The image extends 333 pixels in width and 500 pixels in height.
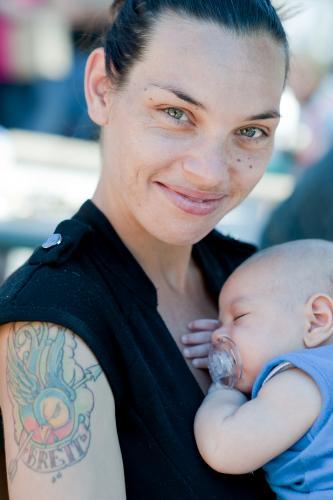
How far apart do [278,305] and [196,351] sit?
233 mm

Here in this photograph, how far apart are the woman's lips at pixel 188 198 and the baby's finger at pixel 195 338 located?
1.10ft

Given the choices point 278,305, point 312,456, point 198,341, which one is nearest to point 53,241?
point 198,341

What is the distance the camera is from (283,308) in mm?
2164

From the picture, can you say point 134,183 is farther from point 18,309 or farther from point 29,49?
point 29,49

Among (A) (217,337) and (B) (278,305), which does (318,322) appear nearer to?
(B) (278,305)

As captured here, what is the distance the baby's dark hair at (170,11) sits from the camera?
79.6 inches

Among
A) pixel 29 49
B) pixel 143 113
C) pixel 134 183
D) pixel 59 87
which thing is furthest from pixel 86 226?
pixel 29 49

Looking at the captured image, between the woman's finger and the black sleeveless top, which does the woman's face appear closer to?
the black sleeveless top

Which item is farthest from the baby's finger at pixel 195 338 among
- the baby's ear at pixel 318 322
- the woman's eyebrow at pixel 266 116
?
the woman's eyebrow at pixel 266 116

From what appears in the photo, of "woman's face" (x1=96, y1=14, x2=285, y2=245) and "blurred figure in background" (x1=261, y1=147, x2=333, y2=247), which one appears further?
"blurred figure in background" (x1=261, y1=147, x2=333, y2=247)

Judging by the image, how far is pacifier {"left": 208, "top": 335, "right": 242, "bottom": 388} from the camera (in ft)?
6.91

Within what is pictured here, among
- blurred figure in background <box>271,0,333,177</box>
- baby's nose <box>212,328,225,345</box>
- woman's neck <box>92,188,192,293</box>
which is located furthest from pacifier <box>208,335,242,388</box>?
blurred figure in background <box>271,0,333,177</box>

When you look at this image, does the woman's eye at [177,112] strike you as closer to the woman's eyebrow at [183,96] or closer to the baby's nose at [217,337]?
the woman's eyebrow at [183,96]

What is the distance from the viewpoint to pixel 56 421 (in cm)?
170
